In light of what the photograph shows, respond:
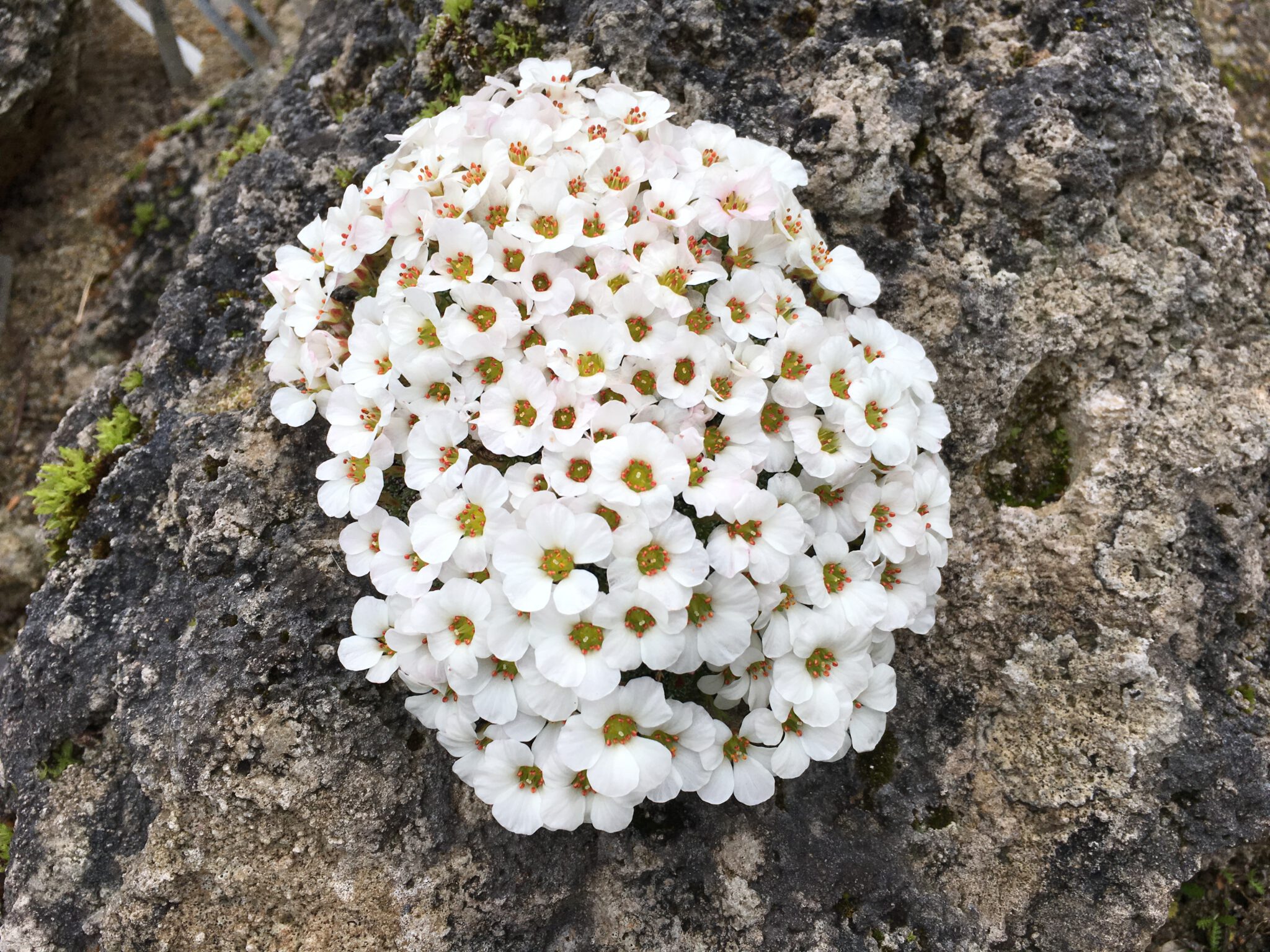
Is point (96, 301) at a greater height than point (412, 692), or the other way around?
point (96, 301)

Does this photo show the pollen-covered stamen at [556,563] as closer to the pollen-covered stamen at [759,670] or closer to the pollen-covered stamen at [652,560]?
the pollen-covered stamen at [652,560]

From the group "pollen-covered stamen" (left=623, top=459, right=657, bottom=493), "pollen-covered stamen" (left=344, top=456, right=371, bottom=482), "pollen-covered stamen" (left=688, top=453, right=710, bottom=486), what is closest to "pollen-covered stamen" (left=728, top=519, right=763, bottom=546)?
"pollen-covered stamen" (left=688, top=453, right=710, bottom=486)

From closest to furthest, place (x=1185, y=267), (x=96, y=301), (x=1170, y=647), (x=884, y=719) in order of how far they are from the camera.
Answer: (x=884, y=719), (x=1170, y=647), (x=1185, y=267), (x=96, y=301)

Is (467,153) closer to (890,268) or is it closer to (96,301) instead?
(890,268)

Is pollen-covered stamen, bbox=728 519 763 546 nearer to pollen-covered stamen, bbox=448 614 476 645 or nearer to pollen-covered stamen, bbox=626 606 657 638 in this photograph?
pollen-covered stamen, bbox=626 606 657 638

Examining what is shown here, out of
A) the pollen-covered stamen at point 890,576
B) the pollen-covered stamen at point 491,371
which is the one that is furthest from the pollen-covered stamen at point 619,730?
the pollen-covered stamen at point 491,371

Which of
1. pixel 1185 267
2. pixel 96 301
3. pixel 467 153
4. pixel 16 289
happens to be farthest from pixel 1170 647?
pixel 16 289

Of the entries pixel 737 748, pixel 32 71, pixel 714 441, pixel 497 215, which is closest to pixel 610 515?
pixel 714 441
